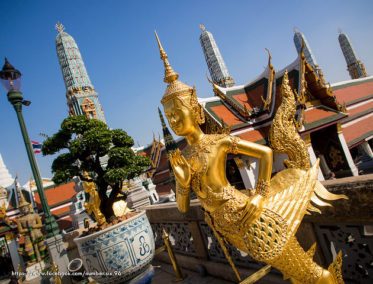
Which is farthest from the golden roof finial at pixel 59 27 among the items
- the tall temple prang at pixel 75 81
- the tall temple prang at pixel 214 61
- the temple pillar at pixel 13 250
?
the temple pillar at pixel 13 250

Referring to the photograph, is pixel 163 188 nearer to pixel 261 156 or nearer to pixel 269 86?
pixel 269 86

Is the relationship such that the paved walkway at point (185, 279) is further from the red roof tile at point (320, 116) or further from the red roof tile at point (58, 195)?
the red roof tile at point (58, 195)

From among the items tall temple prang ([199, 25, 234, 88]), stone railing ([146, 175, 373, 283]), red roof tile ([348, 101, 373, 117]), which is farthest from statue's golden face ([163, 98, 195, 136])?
tall temple prang ([199, 25, 234, 88])

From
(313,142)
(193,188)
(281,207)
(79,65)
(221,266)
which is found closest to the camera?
(281,207)

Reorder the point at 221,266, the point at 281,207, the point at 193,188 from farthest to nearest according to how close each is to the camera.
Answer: the point at 221,266 < the point at 193,188 < the point at 281,207

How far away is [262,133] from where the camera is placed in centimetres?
1284

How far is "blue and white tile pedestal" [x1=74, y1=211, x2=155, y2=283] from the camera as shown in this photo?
2816 mm

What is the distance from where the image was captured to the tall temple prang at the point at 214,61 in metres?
53.0

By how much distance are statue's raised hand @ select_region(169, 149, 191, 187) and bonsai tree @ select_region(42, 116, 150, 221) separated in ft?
6.95

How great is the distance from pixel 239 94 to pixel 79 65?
3314 cm

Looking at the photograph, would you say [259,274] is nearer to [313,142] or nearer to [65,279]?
[65,279]

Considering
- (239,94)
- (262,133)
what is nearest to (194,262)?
(262,133)

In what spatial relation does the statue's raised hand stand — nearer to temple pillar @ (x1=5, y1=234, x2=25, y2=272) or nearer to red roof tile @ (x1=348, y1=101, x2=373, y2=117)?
temple pillar @ (x1=5, y1=234, x2=25, y2=272)

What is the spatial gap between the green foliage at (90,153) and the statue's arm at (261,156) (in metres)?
2.36
